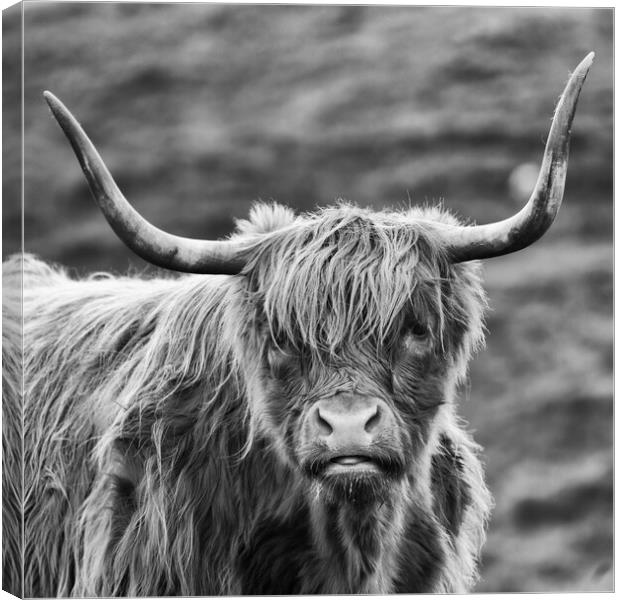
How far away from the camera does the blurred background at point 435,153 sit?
15.6 ft

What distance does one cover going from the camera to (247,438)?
14.0 ft

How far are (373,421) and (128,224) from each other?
91 cm

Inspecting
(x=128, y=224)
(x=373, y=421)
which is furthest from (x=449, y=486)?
(x=128, y=224)

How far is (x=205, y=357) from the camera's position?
437cm

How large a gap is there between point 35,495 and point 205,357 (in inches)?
31.3

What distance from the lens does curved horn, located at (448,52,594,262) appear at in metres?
3.84

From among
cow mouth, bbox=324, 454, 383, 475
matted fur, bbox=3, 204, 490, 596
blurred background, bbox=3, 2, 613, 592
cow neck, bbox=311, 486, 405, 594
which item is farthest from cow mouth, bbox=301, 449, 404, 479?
blurred background, bbox=3, 2, 613, 592

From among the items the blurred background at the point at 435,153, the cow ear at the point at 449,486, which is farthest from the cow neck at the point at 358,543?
the blurred background at the point at 435,153

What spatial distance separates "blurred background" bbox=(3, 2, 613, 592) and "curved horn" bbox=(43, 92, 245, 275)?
2.44 ft

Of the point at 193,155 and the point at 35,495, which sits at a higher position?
the point at 193,155

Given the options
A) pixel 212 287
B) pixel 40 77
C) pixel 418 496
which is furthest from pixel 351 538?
pixel 40 77

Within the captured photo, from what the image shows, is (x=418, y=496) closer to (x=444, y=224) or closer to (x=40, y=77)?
(x=444, y=224)

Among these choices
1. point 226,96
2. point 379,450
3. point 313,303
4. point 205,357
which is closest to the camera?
point 379,450

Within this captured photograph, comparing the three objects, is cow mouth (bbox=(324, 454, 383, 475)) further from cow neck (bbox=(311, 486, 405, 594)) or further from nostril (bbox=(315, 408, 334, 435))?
cow neck (bbox=(311, 486, 405, 594))
